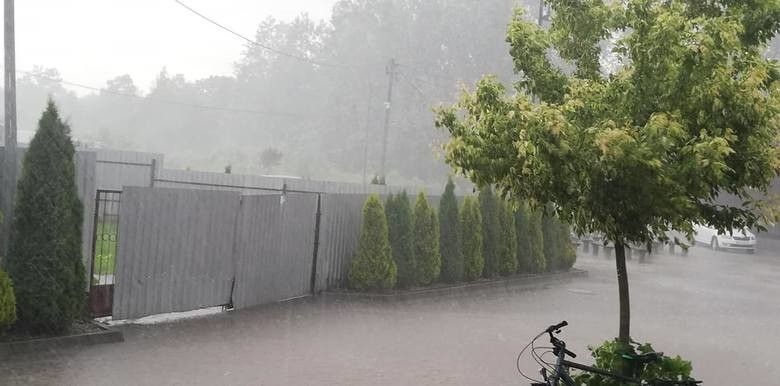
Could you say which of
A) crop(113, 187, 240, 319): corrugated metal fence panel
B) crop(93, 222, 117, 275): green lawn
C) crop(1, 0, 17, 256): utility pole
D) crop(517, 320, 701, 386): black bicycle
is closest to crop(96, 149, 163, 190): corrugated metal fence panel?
crop(93, 222, 117, 275): green lawn

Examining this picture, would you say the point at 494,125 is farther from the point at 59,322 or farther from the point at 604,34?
the point at 59,322

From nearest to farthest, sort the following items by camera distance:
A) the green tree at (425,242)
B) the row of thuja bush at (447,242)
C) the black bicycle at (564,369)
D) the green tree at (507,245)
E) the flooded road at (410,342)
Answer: the black bicycle at (564,369) < the flooded road at (410,342) < the row of thuja bush at (447,242) < the green tree at (425,242) < the green tree at (507,245)

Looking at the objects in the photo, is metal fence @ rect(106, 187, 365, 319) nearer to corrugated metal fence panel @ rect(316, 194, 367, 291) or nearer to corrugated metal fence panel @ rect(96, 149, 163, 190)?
corrugated metal fence panel @ rect(316, 194, 367, 291)

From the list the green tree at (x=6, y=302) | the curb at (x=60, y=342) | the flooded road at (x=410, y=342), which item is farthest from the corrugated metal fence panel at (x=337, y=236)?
the green tree at (x=6, y=302)

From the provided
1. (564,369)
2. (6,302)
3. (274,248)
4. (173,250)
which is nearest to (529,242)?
(274,248)

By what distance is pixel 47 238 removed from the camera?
9.12 m

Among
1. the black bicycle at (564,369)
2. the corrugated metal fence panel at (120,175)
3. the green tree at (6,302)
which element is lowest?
the green tree at (6,302)

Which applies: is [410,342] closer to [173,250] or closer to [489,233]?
[173,250]

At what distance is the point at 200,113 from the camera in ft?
410

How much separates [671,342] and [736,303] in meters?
6.43

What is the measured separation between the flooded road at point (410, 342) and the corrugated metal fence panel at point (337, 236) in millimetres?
949

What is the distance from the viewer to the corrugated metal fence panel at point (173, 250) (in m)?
10.3

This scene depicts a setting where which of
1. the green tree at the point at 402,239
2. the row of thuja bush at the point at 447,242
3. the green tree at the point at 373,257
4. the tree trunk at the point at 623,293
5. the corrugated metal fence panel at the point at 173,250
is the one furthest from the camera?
the green tree at the point at 402,239

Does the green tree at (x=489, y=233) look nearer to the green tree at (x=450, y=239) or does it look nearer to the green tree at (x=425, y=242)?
the green tree at (x=450, y=239)
